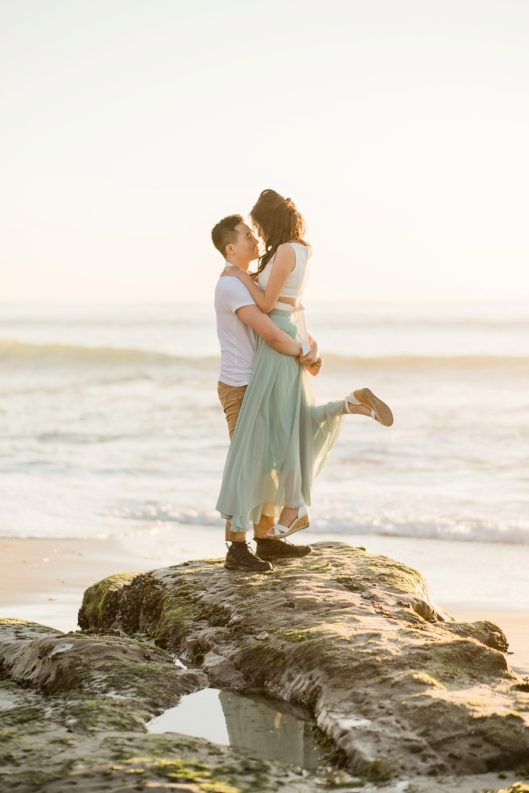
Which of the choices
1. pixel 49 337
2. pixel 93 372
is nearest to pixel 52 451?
pixel 93 372

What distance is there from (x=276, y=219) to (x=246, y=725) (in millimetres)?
3046

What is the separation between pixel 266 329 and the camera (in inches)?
256

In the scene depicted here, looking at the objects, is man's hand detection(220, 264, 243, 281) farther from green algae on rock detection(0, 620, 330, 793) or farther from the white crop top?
green algae on rock detection(0, 620, 330, 793)

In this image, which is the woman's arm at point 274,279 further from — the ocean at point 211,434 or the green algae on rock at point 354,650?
the ocean at point 211,434

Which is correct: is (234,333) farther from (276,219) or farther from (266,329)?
(276,219)

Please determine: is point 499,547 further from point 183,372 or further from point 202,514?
point 183,372

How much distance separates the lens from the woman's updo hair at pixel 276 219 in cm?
649

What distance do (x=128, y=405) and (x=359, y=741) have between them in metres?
21.0

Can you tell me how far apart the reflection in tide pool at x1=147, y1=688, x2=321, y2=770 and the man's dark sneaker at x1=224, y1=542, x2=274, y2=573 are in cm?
148

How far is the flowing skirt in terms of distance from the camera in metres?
6.58

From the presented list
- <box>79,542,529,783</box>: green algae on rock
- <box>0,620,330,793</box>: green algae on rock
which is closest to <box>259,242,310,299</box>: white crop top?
<box>79,542,529,783</box>: green algae on rock

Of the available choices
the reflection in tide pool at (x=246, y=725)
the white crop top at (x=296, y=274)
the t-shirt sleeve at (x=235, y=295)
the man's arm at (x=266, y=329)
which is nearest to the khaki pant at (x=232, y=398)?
the man's arm at (x=266, y=329)

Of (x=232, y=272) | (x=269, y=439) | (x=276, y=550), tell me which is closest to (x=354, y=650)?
(x=276, y=550)

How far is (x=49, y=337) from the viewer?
4250 centimetres
